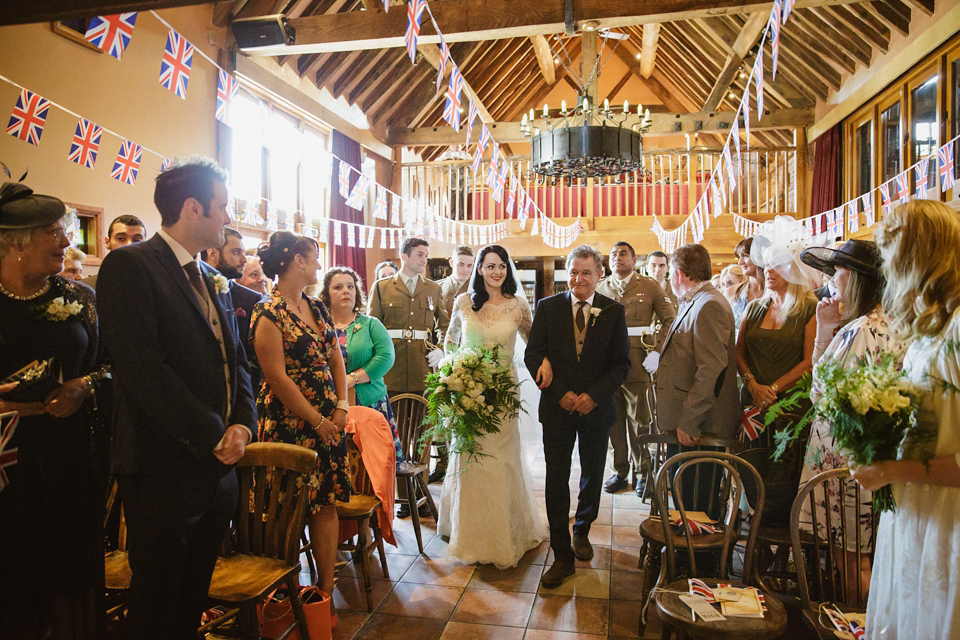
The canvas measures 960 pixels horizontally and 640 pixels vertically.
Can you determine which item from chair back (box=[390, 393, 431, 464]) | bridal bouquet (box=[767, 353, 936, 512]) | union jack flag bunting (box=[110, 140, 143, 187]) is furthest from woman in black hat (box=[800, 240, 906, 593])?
union jack flag bunting (box=[110, 140, 143, 187])

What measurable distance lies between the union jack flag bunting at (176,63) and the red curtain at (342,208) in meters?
5.58

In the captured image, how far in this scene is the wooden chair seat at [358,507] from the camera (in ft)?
9.89

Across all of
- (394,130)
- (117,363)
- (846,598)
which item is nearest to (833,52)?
(394,130)

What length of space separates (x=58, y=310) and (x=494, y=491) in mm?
2227

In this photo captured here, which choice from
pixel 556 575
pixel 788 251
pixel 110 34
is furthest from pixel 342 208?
pixel 556 575

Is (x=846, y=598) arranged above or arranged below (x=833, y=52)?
below

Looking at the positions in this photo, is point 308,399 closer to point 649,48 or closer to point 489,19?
point 489,19

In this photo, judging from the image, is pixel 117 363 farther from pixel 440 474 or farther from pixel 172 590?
pixel 440 474

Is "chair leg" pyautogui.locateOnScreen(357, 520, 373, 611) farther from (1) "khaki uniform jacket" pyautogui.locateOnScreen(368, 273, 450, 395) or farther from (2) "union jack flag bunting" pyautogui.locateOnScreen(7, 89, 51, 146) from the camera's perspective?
(2) "union jack flag bunting" pyautogui.locateOnScreen(7, 89, 51, 146)

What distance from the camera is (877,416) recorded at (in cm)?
166

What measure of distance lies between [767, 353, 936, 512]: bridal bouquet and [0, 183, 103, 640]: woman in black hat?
239 centimetres

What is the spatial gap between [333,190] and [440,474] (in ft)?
18.5

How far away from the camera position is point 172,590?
193cm

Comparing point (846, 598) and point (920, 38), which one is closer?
point (846, 598)
